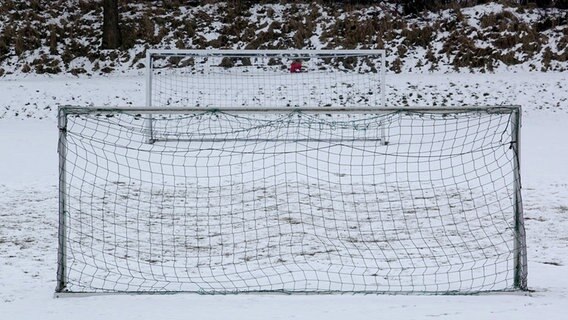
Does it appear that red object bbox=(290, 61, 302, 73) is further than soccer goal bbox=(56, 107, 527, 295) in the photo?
Yes

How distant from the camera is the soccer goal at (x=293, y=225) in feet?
20.3

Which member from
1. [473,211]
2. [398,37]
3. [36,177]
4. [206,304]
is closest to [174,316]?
[206,304]

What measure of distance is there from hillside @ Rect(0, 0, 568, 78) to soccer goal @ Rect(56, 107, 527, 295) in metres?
9.73

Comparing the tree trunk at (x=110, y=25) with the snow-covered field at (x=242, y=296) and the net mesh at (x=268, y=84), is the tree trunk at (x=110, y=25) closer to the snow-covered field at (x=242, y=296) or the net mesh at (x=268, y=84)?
the net mesh at (x=268, y=84)

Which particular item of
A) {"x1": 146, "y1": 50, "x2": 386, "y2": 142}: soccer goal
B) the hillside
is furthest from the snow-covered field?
the hillside

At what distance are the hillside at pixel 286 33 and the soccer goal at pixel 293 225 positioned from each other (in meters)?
9.73

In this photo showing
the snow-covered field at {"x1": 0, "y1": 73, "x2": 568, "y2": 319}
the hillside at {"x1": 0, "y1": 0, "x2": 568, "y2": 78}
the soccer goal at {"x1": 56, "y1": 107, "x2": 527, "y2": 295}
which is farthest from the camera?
the hillside at {"x1": 0, "y1": 0, "x2": 568, "y2": 78}

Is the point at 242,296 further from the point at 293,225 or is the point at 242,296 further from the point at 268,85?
the point at 268,85

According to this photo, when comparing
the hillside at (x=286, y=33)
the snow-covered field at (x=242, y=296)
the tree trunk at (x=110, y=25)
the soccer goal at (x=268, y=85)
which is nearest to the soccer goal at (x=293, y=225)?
the snow-covered field at (x=242, y=296)

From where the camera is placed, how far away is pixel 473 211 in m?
8.94

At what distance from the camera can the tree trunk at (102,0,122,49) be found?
74.9 feet

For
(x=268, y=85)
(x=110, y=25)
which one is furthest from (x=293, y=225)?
(x=110, y=25)

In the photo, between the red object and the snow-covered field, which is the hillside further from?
the snow-covered field

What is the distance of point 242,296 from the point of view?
19.0 ft
